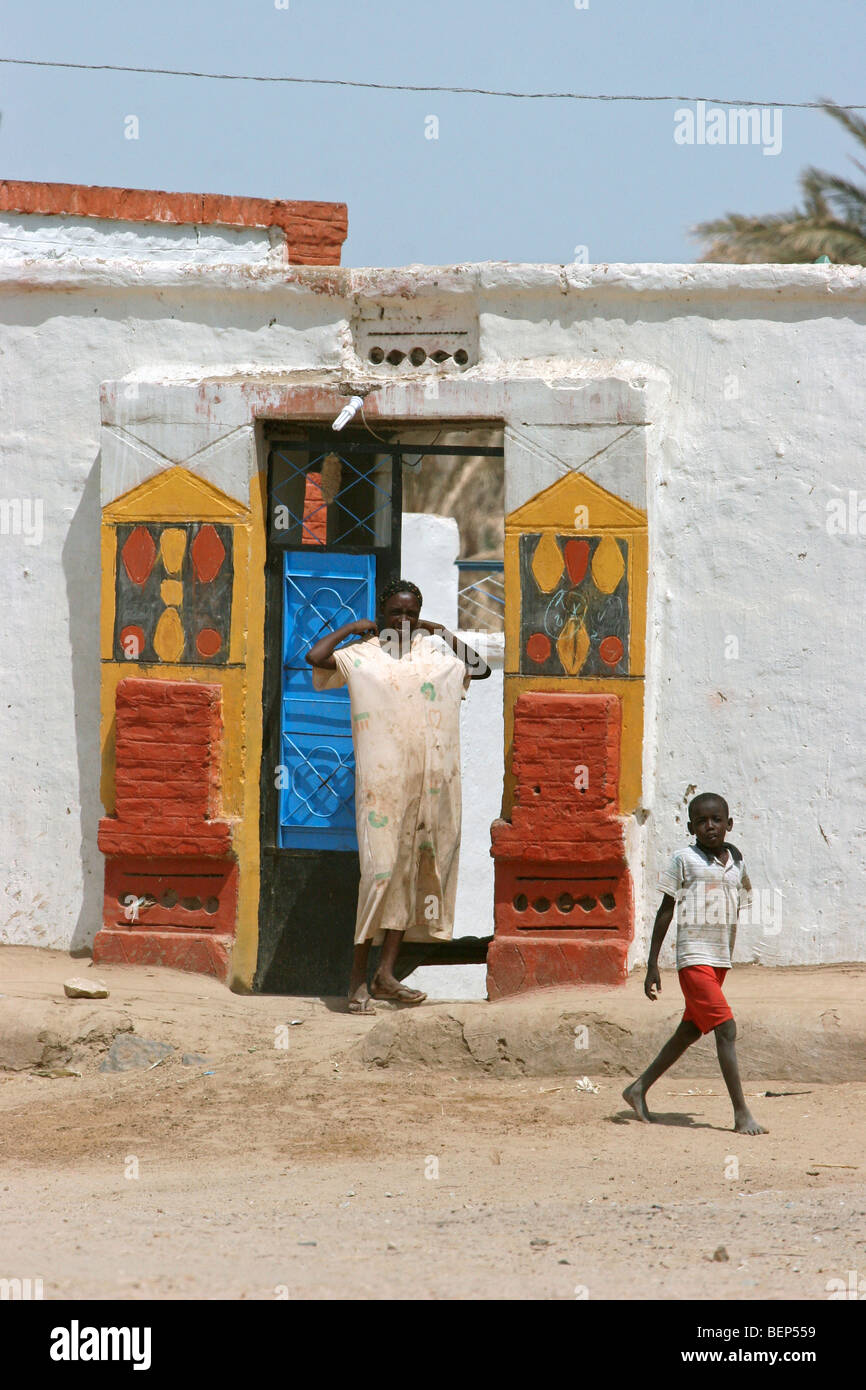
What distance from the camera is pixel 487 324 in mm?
7309

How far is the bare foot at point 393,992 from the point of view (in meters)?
7.04

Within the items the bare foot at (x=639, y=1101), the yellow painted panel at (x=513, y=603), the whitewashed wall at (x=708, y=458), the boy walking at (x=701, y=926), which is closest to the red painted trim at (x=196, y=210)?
the whitewashed wall at (x=708, y=458)

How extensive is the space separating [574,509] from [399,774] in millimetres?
1356

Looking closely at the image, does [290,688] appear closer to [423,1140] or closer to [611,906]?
[611,906]

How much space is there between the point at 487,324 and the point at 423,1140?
3700 millimetres

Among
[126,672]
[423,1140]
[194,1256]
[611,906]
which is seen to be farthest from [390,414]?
[194,1256]

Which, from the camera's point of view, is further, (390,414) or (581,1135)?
(390,414)

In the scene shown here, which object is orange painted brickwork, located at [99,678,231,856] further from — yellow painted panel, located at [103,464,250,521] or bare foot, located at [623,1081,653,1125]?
bare foot, located at [623,1081,653,1125]

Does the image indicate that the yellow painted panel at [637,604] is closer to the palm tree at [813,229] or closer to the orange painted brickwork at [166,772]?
the orange painted brickwork at [166,772]

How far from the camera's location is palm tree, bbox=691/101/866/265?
15883 millimetres

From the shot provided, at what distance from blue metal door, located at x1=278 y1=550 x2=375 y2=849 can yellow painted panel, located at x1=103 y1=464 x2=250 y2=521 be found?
44cm

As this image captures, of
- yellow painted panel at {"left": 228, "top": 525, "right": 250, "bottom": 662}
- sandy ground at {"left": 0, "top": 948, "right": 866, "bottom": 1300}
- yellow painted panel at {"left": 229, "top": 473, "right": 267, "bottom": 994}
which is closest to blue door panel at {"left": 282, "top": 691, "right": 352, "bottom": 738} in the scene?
yellow painted panel at {"left": 229, "top": 473, "right": 267, "bottom": 994}

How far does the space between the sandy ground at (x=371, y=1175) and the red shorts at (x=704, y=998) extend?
0.36m
